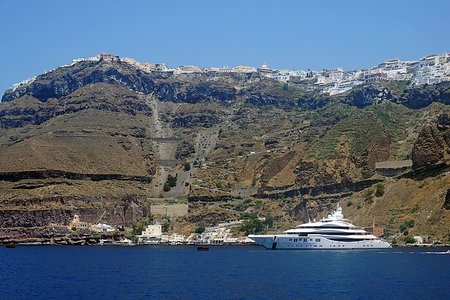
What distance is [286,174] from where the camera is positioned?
7431 inches

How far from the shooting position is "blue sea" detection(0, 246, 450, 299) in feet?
234

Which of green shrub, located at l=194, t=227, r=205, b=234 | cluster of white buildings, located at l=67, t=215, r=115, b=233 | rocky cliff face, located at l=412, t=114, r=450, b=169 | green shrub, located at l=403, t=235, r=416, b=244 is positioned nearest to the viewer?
green shrub, located at l=403, t=235, r=416, b=244

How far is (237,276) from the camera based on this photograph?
286ft

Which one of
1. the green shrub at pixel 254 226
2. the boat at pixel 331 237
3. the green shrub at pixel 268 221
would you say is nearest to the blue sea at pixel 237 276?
the boat at pixel 331 237

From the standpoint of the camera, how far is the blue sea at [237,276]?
234 feet

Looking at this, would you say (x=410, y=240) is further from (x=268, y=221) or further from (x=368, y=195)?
(x=268, y=221)

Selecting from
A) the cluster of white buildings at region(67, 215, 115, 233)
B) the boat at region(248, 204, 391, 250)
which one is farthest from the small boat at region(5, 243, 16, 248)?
the boat at region(248, 204, 391, 250)

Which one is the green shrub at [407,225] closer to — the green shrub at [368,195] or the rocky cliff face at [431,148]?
the green shrub at [368,195]

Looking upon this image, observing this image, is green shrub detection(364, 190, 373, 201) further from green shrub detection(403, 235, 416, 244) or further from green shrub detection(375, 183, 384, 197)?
green shrub detection(403, 235, 416, 244)

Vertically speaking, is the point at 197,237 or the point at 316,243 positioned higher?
the point at 316,243

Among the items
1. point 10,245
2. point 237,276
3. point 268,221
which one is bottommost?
point 10,245

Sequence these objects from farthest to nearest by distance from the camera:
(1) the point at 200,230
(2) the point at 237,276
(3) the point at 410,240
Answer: (1) the point at 200,230, (3) the point at 410,240, (2) the point at 237,276

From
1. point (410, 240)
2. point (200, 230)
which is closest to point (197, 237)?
point (200, 230)

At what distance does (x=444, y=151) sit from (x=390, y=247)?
31.2 metres
